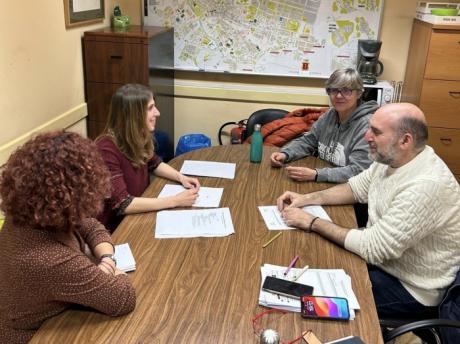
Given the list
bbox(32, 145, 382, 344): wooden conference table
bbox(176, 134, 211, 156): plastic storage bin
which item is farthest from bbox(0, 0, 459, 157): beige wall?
bbox(32, 145, 382, 344): wooden conference table

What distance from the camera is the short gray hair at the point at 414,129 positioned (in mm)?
1642

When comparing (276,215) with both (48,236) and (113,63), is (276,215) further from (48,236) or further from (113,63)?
(113,63)

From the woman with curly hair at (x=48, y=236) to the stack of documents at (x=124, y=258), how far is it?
209 millimetres

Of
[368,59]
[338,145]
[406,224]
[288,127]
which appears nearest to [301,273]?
[406,224]

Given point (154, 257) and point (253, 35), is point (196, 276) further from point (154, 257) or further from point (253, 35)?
point (253, 35)

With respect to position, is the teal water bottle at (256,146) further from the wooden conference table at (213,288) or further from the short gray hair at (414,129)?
the short gray hair at (414,129)

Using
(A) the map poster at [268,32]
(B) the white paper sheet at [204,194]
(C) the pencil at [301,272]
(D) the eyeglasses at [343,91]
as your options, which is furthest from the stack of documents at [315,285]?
(A) the map poster at [268,32]

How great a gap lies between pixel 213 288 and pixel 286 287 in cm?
22

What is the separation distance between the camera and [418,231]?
61.1 inches

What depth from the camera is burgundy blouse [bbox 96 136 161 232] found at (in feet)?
6.12

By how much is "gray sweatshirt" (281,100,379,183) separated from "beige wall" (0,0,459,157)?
4.30 feet

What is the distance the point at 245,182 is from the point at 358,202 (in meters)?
0.54

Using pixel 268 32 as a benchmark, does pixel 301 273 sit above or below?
below

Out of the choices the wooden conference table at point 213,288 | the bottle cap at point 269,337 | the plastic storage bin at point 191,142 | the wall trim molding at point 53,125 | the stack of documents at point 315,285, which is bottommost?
the plastic storage bin at point 191,142
